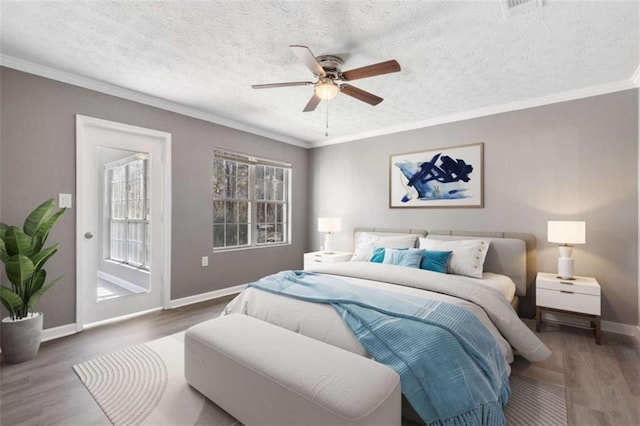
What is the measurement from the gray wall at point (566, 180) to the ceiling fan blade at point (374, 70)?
222cm

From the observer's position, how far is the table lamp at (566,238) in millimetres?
2914

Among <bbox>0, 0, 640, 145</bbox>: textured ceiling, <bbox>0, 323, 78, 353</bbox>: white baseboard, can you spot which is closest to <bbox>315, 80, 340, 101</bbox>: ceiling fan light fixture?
<bbox>0, 0, 640, 145</bbox>: textured ceiling

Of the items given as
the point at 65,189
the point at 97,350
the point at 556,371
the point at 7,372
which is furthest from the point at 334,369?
the point at 65,189

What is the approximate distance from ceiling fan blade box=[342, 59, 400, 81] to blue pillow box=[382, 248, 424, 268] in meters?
1.93

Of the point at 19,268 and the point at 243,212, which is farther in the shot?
the point at 243,212

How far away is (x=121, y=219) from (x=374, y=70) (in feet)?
10.2

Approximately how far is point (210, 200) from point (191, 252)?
0.74 meters

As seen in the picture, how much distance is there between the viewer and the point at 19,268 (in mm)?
2330

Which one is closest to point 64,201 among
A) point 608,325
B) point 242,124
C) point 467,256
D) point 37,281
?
point 37,281

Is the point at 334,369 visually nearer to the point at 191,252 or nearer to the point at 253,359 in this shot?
the point at 253,359

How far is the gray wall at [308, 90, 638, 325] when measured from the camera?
9.92 ft

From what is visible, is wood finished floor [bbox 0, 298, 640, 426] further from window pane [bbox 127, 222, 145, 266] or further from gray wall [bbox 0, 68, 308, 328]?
window pane [bbox 127, 222, 145, 266]

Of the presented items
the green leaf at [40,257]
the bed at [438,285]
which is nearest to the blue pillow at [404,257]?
the bed at [438,285]

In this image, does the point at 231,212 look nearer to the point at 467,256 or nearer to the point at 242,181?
the point at 242,181
